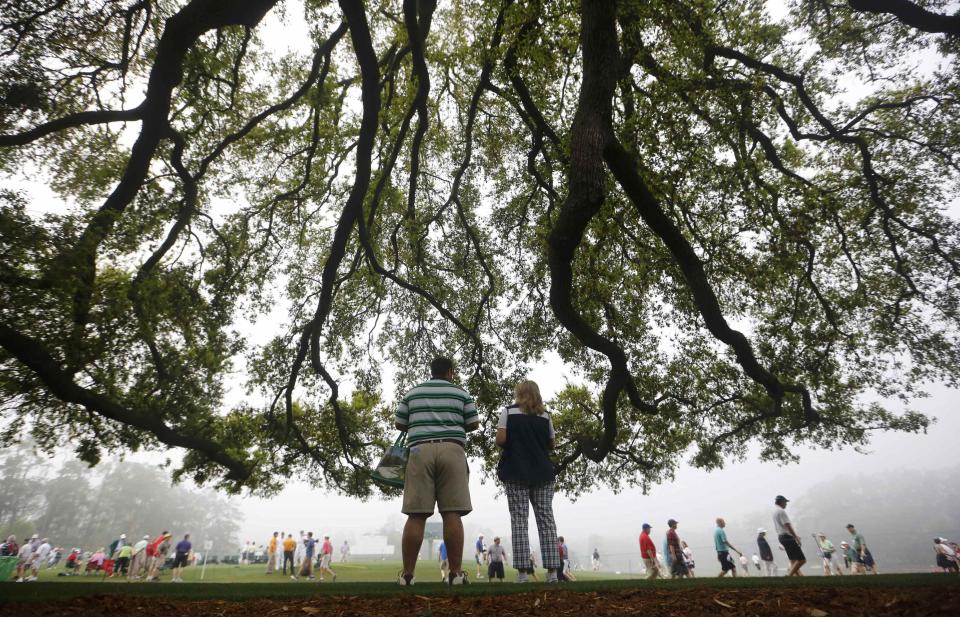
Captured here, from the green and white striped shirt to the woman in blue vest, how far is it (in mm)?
596

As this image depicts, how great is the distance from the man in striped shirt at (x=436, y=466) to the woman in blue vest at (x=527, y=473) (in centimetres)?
61

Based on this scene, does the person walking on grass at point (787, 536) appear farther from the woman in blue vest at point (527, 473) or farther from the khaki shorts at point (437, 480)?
the khaki shorts at point (437, 480)

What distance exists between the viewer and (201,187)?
37.1 ft

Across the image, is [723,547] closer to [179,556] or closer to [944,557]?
[944,557]

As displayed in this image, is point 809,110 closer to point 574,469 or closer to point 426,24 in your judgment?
point 426,24

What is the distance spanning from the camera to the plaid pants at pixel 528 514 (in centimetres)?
479

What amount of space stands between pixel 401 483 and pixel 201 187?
11.0 meters

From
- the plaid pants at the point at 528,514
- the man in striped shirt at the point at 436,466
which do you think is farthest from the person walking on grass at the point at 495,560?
the man in striped shirt at the point at 436,466

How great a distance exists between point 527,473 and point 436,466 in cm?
114

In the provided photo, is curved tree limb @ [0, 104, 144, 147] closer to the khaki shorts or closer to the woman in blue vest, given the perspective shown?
the khaki shorts

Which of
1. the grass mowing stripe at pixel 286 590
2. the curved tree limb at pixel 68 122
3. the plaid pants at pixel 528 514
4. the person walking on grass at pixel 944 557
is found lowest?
the person walking on grass at pixel 944 557

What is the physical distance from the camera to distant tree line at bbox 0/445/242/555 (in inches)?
2611

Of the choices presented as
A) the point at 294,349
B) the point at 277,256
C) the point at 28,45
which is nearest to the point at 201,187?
the point at 277,256

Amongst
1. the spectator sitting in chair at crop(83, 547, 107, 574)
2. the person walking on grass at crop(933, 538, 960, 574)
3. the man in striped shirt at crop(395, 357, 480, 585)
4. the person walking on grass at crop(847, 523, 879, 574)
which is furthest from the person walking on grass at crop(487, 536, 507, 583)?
the spectator sitting in chair at crop(83, 547, 107, 574)
